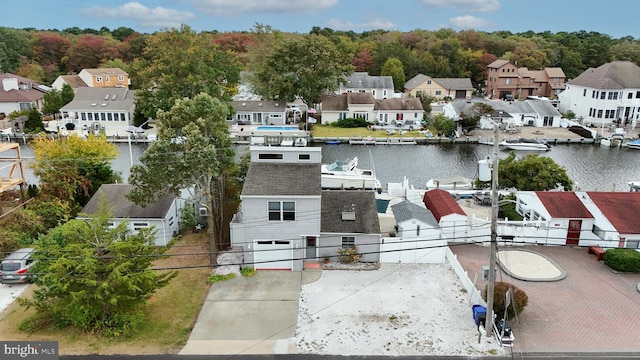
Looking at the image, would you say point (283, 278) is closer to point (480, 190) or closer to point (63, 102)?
point (480, 190)

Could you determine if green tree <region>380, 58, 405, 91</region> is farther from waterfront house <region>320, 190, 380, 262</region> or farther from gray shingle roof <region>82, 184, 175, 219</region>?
gray shingle roof <region>82, 184, 175, 219</region>

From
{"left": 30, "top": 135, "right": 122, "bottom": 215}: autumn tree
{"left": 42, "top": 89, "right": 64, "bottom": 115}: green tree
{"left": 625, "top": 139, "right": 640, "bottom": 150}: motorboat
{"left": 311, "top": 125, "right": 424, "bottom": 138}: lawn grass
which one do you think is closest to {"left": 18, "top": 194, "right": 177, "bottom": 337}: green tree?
{"left": 30, "top": 135, "right": 122, "bottom": 215}: autumn tree

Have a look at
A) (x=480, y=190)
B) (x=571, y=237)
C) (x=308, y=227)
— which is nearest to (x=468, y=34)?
(x=480, y=190)

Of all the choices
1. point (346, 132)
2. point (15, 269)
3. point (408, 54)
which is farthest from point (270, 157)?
point (408, 54)

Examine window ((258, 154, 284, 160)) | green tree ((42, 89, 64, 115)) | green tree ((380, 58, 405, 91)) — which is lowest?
window ((258, 154, 284, 160))

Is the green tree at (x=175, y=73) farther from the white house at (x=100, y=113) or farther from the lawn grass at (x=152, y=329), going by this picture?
the lawn grass at (x=152, y=329)

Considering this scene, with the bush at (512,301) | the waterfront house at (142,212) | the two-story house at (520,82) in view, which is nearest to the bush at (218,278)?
the waterfront house at (142,212)

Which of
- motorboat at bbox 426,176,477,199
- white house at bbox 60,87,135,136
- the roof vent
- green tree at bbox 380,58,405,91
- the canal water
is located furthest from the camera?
green tree at bbox 380,58,405,91
